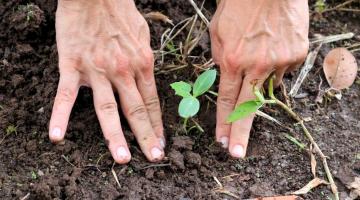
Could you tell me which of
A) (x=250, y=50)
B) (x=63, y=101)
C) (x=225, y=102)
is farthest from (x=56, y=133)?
(x=250, y=50)

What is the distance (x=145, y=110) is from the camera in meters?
1.94

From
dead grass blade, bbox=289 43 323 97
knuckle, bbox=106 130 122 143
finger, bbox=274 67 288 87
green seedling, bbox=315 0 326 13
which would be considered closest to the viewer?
knuckle, bbox=106 130 122 143

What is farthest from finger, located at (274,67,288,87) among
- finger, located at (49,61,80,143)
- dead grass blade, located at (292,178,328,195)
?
finger, located at (49,61,80,143)

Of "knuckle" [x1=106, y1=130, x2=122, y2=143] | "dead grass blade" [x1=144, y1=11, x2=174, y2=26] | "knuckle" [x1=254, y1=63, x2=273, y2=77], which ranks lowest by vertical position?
"knuckle" [x1=106, y1=130, x2=122, y2=143]

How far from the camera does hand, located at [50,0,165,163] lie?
1.89m

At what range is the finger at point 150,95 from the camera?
Answer: 1.96 m

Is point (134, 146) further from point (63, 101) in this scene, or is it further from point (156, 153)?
point (63, 101)

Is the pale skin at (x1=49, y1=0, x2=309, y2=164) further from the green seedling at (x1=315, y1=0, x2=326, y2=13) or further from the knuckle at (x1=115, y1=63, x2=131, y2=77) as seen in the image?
the green seedling at (x1=315, y1=0, x2=326, y2=13)

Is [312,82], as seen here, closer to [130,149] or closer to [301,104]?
[301,104]

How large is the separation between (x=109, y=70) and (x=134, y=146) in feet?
0.77

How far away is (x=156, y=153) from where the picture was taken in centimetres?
188

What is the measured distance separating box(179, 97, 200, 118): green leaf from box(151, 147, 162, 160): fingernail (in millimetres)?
144

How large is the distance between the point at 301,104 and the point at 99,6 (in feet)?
2.40

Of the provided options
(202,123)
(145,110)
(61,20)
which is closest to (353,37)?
(202,123)
